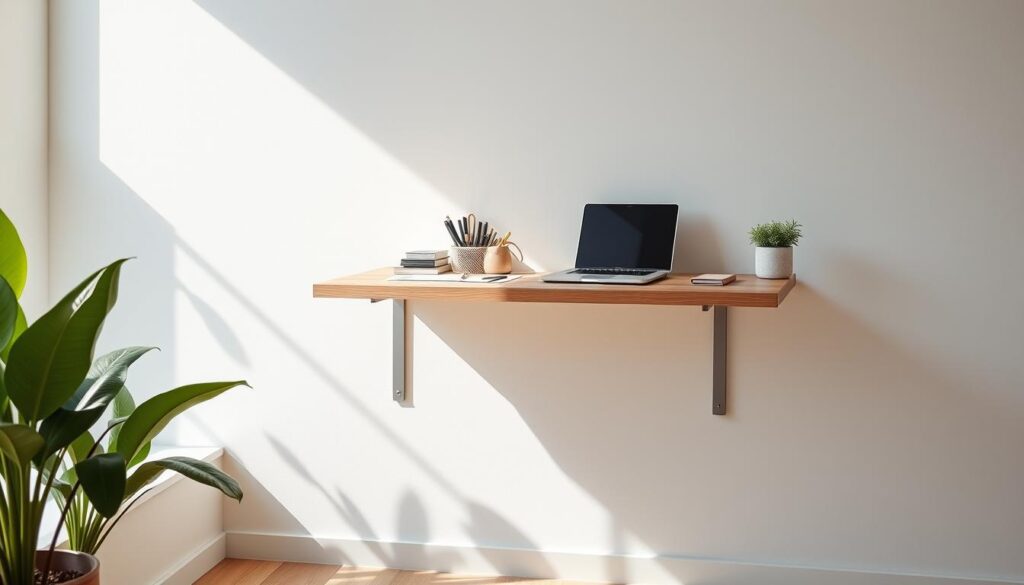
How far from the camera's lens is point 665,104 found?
2.85 meters

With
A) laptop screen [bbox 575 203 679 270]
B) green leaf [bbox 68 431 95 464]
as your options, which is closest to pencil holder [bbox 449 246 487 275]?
laptop screen [bbox 575 203 679 270]

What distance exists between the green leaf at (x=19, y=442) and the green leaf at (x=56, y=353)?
52 mm

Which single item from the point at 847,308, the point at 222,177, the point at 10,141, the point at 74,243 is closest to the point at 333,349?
the point at 222,177

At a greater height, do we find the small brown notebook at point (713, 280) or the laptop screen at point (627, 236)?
the laptop screen at point (627, 236)

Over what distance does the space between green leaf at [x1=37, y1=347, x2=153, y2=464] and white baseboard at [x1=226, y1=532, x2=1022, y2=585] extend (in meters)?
1.13

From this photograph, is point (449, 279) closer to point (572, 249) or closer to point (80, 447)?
point (572, 249)

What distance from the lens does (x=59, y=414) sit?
2.00m

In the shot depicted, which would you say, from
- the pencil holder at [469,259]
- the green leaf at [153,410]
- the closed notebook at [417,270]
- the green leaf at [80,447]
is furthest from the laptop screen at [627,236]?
the green leaf at [80,447]

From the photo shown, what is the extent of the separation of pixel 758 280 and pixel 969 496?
837 mm

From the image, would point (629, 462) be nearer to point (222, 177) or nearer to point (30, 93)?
point (222, 177)

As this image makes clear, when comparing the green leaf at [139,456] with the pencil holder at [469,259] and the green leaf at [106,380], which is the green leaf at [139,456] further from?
the pencil holder at [469,259]

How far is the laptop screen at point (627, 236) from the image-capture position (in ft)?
9.09

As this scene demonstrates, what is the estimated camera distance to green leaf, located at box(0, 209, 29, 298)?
201cm

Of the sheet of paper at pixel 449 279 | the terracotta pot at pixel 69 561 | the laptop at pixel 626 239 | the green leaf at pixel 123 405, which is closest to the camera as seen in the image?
the terracotta pot at pixel 69 561
